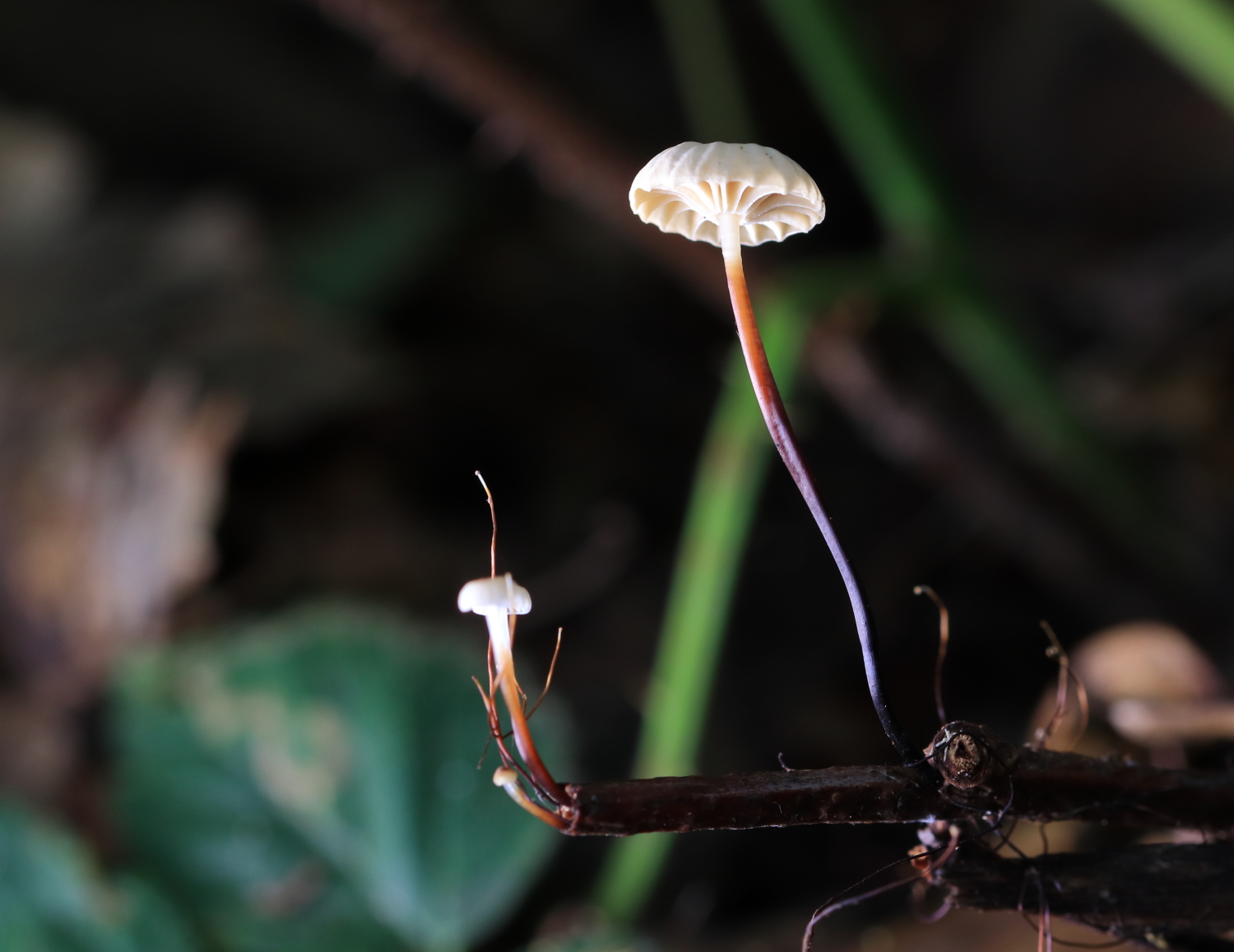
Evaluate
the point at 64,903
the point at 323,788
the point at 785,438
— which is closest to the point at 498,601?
the point at 785,438

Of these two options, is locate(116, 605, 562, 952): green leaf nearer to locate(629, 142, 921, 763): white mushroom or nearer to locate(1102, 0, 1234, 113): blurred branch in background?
locate(629, 142, 921, 763): white mushroom

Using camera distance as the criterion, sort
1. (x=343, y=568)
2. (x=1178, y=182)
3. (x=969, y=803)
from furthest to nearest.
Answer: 1. (x=1178, y=182)
2. (x=343, y=568)
3. (x=969, y=803)

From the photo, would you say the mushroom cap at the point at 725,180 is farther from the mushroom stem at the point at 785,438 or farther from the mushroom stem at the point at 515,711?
the mushroom stem at the point at 515,711

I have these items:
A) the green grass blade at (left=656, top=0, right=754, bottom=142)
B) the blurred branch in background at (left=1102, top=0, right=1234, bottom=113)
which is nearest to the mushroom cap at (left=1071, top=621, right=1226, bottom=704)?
the blurred branch in background at (left=1102, top=0, right=1234, bottom=113)

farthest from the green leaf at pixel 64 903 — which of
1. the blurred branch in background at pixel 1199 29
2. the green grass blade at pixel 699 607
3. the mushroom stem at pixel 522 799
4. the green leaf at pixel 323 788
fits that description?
the blurred branch in background at pixel 1199 29

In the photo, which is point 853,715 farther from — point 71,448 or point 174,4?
point 174,4

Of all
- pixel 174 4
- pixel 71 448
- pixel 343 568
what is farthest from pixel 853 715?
pixel 174 4

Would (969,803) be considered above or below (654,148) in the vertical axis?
below

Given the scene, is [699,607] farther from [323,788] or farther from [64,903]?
[64,903]
